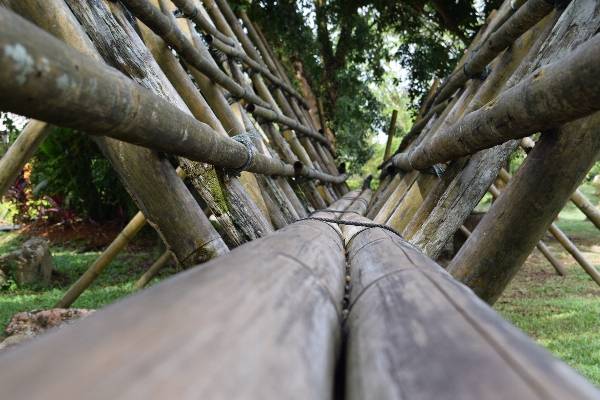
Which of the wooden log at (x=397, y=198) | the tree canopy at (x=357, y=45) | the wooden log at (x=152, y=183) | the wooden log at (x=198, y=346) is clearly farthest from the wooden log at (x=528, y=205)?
the tree canopy at (x=357, y=45)

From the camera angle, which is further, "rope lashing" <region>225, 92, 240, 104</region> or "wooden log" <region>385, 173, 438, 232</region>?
"rope lashing" <region>225, 92, 240, 104</region>

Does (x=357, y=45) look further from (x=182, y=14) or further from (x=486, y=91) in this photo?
(x=486, y=91)

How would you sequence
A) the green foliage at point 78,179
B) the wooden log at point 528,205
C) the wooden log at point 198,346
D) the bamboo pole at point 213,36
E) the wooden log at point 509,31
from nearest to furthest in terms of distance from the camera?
the wooden log at point 198,346
the wooden log at point 528,205
the wooden log at point 509,31
the bamboo pole at point 213,36
the green foliage at point 78,179

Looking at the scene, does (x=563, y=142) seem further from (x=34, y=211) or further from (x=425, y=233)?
(x=34, y=211)

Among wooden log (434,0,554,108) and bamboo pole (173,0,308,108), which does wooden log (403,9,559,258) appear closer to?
wooden log (434,0,554,108)

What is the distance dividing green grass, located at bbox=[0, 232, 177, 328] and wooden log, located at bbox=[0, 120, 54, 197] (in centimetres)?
174

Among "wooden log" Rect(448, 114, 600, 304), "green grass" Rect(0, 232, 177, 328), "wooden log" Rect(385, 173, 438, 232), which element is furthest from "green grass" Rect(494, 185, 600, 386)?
"green grass" Rect(0, 232, 177, 328)

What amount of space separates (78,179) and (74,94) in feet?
26.8

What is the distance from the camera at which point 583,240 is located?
823cm

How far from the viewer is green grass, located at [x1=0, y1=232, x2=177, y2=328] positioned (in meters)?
4.34

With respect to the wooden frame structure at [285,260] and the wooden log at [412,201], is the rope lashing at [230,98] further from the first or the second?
the wooden log at [412,201]

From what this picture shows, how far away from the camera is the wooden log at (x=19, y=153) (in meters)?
2.35

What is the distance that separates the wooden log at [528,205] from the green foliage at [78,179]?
6.49 m

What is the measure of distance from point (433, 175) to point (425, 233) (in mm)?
485
